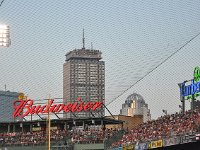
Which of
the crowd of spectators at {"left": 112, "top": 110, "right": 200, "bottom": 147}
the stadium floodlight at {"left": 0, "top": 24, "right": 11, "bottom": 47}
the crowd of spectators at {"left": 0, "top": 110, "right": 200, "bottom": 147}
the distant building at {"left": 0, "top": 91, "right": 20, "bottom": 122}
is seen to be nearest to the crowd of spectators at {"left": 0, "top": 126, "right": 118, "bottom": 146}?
the crowd of spectators at {"left": 0, "top": 110, "right": 200, "bottom": 147}

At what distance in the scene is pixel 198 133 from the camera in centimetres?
3906

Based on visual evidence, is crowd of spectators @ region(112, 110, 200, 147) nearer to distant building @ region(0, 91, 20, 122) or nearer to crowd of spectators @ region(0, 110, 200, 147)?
crowd of spectators @ region(0, 110, 200, 147)

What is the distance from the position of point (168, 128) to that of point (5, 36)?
20.8 metres

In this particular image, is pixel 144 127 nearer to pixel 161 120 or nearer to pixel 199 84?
pixel 161 120

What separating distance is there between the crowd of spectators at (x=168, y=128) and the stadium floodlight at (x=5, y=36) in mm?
15531

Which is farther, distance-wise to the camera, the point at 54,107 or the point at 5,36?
the point at 54,107

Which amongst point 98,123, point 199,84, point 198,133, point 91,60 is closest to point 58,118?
point 98,123

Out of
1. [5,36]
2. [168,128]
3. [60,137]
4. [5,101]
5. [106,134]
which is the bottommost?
[60,137]

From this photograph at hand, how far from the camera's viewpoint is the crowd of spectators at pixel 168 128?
4347 centimetres

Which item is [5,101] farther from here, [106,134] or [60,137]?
[106,134]

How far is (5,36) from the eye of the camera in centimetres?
3544

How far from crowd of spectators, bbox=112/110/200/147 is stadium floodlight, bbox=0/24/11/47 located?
1553 cm

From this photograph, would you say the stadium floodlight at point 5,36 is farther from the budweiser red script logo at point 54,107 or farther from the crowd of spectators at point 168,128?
Answer: the budweiser red script logo at point 54,107

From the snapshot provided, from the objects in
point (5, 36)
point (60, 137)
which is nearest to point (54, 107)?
point (60, 137)
